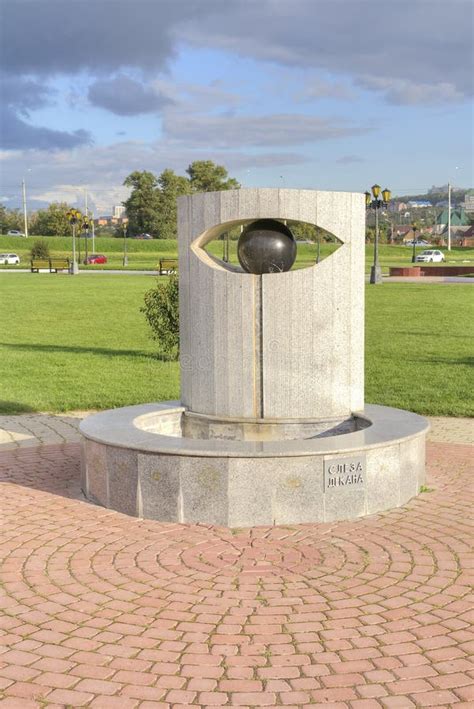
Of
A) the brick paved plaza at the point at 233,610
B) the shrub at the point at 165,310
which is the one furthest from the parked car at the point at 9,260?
the brick paved plaza at the point at 233,610

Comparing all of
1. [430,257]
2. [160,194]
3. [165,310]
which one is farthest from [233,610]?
[160,194]

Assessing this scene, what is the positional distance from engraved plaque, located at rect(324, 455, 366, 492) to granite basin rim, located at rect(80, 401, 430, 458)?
0.08 metres

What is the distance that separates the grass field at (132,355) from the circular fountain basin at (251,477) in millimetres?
4274

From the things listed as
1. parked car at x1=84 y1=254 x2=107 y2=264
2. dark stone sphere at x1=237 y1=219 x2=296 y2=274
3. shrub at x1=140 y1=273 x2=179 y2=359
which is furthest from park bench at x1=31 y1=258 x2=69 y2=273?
dark stone sphere at x1=237 y1=219 x2=296 y2=274

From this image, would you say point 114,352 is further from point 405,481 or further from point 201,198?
point 405,481

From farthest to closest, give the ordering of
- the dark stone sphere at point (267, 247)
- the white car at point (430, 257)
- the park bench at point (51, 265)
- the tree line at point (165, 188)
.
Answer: the tree line at point (165, 188) → the white car at point (430, 257) → the park bench at point (51, 265) → the dark stone sphere at point (267, 247)

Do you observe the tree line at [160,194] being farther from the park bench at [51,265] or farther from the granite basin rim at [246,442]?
the granite basin rim at [246,442]

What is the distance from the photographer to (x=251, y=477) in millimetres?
5559

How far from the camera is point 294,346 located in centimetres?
668

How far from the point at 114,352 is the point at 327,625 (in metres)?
12.0

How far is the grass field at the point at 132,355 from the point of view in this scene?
10.9m

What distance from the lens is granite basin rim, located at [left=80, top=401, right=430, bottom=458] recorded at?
5574 mm

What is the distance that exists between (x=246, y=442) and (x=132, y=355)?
9.36 metres

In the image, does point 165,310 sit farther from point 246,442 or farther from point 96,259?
point 96,259
